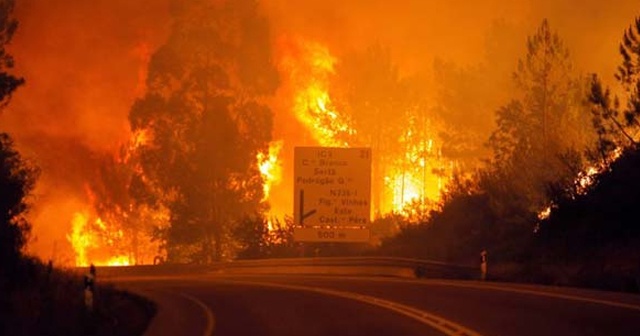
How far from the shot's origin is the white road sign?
39.1m

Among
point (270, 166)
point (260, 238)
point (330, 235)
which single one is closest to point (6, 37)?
point (330, 235)

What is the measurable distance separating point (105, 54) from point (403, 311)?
Answer: 197 ft

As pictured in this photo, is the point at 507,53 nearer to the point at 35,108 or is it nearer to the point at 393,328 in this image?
the point at 35,108

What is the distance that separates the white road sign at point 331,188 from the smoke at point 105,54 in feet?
84.9

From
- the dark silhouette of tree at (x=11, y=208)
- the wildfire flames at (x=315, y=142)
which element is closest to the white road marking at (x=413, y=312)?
the dark silhouette of tree at (x=11, y=208)

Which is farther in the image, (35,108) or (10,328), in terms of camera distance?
(35,108)

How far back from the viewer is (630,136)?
30.1 metres

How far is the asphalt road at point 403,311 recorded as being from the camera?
1498cm

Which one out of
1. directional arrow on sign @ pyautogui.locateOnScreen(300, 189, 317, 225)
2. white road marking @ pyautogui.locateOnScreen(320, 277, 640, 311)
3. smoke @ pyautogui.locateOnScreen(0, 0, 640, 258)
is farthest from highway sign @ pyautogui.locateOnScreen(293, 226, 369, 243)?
smoke @ pyautogui.locateOnScreen(0, 0, 640, 258)

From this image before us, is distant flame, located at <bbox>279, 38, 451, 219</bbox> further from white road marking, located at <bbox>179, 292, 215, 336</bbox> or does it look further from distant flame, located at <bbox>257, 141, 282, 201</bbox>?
white road marking, located at <bbox>179, 292, 215, 336</bbox>

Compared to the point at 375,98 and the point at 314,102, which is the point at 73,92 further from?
the point at 375,98

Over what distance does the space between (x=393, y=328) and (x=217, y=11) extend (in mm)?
41936

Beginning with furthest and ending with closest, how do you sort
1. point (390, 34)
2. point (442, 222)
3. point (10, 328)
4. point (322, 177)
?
1. point (390, 34)
2. point (442, 222)
3. point (322, 177)
4. point (10, 328)

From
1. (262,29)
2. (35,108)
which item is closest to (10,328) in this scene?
(262,29)
